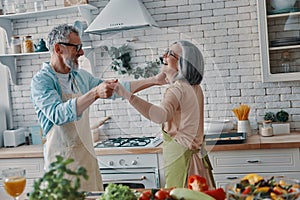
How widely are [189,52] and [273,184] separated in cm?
91

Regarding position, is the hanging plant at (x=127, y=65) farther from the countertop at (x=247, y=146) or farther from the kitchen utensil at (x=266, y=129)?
the kitchen utensil at (x=266, y=129)

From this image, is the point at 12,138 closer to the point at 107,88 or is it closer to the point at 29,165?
the point at 29,165

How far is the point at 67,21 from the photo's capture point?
423cm

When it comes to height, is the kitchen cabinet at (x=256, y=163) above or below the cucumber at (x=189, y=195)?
below

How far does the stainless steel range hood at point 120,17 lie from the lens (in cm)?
357

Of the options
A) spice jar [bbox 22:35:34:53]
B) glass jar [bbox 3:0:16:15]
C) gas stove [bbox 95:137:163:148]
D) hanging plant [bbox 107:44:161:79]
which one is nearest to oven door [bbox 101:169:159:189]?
gas stove [bbox 95:137:163:148]

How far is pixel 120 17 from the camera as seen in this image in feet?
11.9

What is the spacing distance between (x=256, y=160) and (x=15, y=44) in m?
2.41

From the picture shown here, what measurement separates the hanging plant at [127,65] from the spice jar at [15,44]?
2.04 metres

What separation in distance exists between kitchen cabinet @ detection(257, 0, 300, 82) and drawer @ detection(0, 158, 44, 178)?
2.03m

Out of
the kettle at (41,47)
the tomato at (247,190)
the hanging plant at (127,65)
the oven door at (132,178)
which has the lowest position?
the oven door at (132,178)

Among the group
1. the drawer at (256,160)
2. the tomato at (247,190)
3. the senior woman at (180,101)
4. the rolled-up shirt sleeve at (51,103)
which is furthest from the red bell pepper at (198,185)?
the drawer at (256,160)

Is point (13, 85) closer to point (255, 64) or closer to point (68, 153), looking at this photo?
point (68, 153)

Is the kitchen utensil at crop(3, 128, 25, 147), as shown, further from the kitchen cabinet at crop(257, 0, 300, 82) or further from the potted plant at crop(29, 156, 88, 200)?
the potted plant at crop(29, 156, 88, 200)
